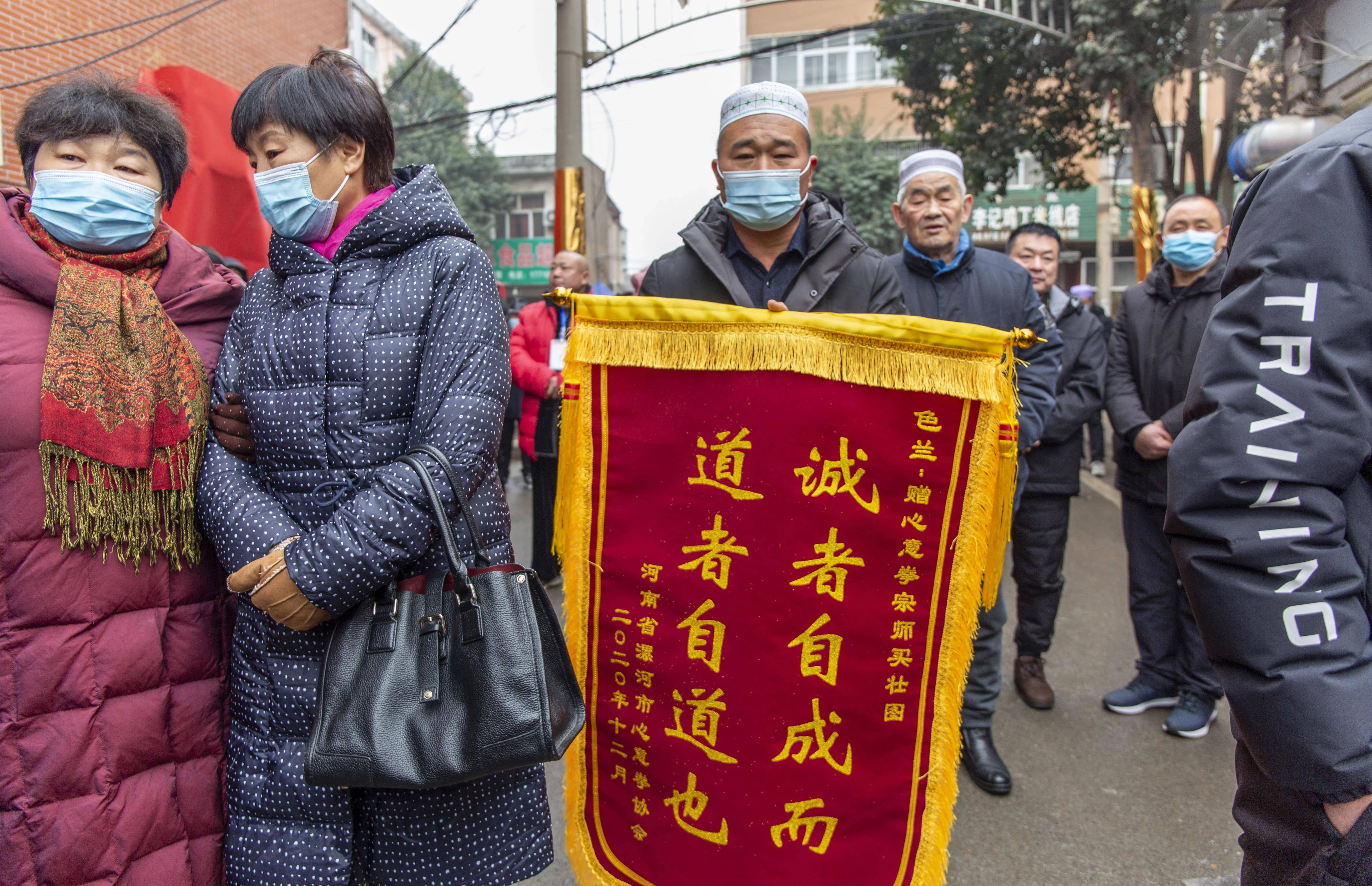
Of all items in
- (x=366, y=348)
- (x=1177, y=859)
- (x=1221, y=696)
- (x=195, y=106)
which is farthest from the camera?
(x=195, y=106)

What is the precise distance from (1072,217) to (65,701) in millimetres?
23150

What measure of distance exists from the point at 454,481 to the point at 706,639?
68 cm

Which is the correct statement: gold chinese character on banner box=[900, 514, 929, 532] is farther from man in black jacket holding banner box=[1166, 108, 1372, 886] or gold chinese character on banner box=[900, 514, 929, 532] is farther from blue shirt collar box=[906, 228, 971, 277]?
blue shirt collar box=[906, 228, 971, 277]

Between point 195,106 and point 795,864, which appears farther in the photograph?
point 195,106

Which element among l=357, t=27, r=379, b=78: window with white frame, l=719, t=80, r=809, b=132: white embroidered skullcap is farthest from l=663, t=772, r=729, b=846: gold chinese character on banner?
l=357, t=27, r=379, b=78: window with white frame

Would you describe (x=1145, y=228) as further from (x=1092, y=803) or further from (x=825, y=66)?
(x=825, y=66)

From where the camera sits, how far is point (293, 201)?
1.53 meters

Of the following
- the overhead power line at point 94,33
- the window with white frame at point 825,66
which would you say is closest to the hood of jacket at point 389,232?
the overhead power line at point 94,33

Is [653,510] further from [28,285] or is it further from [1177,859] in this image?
[1177,859]

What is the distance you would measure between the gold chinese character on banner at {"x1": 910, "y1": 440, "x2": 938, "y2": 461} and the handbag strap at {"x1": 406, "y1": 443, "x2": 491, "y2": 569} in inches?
34.3

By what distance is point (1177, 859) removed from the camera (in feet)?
7.79

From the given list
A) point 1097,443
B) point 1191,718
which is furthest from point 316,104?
point 1097,443

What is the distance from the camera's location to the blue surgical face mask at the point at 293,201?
59.9 inches

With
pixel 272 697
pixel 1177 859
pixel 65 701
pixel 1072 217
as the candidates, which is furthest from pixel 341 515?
pixel 1072 217
